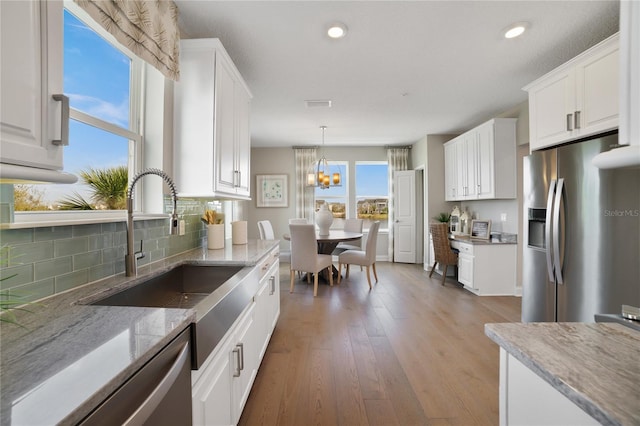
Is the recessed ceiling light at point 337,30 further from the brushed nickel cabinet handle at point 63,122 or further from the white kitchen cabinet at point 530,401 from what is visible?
the white kitchen cabinet at point 530,401

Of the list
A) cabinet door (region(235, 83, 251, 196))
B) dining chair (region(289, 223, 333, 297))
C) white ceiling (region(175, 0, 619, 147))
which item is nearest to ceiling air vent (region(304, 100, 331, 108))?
white ceiling (region(175, 0, 619, 147))

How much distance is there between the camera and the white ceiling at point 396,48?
1.96 m

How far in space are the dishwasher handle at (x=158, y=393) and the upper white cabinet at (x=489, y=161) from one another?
4148 millimetres

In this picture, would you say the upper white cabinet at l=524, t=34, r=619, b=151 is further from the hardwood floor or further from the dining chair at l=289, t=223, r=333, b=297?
the dining chair at l=289, t=223, r=333, b=297

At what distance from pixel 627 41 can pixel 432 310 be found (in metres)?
3.21

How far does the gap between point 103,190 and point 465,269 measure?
4.28 m

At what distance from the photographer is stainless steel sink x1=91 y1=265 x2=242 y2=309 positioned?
1.35 metres

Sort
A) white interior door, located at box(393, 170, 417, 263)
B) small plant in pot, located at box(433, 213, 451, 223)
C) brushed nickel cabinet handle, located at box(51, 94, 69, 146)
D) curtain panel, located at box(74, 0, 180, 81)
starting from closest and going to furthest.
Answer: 1. brushed nickel cabinet handle, located at box(51, 94, 69, 146)
2. curtain panel, located at box(74, 0, 180, 81)
3. small plant in pot, located at box(433, 213, 451, 223)
4. white interior door, located at box(393, 170, 417, 263)

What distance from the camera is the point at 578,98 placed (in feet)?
7.60

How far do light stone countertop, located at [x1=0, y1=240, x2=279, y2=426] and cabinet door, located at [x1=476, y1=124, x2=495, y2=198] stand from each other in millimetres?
4158

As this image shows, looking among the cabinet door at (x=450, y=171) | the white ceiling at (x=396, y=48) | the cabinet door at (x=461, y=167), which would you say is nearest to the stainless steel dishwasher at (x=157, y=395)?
the white ceiling at (x=396, y=48)

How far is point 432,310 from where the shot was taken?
3.24m

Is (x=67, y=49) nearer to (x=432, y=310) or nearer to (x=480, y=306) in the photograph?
(x=432, y=310)

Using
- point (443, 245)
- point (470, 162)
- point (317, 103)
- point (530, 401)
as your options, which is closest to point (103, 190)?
point (530, 401)
